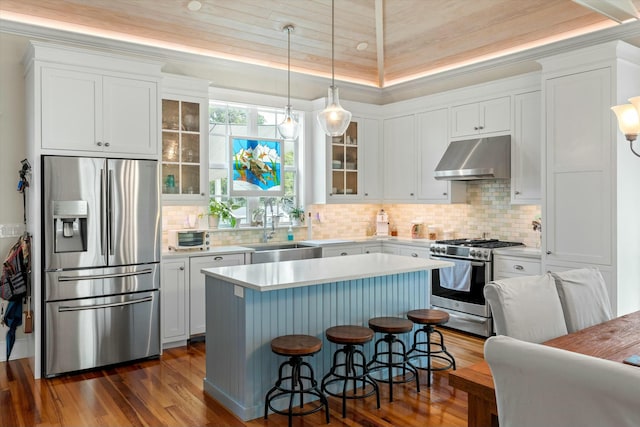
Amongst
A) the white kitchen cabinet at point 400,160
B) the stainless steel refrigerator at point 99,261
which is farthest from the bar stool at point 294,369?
the white kitchen cabinet at point 400,160

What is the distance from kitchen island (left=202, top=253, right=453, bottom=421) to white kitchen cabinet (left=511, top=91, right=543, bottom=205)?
1.66m

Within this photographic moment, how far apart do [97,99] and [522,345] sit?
13.1 feet

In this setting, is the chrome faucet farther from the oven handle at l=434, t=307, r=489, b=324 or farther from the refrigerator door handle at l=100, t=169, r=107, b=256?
the oven handle at l=434, t=307, r=489, b=324

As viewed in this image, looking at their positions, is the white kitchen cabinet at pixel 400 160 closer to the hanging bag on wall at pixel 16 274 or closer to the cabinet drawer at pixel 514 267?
the cabinet drawer at pixel 514 267

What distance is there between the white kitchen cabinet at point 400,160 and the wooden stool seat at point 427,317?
2.55 metres

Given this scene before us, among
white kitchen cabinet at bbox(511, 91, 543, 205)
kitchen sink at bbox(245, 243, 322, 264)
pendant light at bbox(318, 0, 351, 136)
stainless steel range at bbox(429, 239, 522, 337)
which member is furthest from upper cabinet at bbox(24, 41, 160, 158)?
white kitchen cabinet at bbox(511, 91, 543, 205)

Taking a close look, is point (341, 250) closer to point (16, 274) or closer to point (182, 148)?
point (182, 148)

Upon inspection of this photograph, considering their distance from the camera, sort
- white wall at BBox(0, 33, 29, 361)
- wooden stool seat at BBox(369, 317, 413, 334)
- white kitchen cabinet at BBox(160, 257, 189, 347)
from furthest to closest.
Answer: white kitchen cabinet at BBox(160, 257, 189, 347) → white wall at BBox(0, 33, 29, 361) → wooden stool seat at BBox(369, 317, 413, 334)

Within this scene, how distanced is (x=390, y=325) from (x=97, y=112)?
3.04 metres

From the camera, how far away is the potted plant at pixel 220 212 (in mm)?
5421

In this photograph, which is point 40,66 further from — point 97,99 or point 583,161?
point 583,161

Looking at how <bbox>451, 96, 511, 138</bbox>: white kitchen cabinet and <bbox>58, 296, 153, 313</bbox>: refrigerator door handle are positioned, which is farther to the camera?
<bbox>451, 96, 511, 138</bbox>: white kitchen cabinet

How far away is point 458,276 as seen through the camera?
202 inches

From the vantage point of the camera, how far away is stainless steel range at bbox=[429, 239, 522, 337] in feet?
16.0
